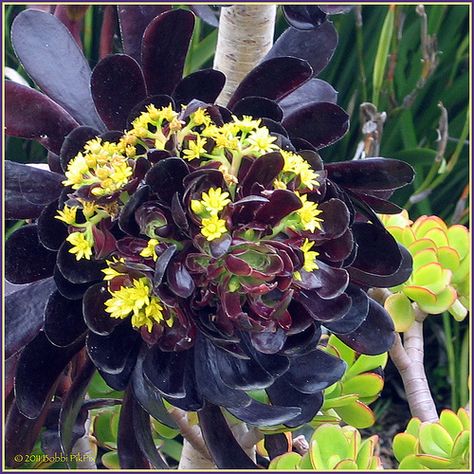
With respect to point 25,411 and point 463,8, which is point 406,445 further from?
point 463,8

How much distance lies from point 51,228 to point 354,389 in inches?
15.2

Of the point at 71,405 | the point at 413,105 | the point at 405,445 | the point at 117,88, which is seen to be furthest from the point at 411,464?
the point at 413,105

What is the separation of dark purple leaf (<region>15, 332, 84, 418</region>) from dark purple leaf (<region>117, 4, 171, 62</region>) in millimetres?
231

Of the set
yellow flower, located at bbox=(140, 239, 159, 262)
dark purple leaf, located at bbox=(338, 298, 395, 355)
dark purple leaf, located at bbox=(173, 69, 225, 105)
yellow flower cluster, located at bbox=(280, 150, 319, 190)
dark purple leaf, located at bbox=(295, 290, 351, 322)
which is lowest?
dark purple leaf, located at bbox=(338, 298, 395, 355)

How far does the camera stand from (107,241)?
455 millimetres

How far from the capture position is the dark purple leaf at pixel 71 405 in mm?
504

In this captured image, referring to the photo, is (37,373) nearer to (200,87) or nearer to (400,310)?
(200,87)

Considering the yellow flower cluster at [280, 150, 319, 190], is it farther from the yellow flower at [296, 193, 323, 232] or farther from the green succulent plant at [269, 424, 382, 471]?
the green succulent plant at [269, 424, 382, 471]

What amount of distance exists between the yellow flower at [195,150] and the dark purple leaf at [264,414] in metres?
0.17

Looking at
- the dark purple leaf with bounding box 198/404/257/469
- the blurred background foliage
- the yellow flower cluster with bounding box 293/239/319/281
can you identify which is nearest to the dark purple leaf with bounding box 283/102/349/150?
the yellow flower cluster with bounding box 293/239/319/281

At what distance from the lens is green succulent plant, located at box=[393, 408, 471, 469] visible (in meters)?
0.64

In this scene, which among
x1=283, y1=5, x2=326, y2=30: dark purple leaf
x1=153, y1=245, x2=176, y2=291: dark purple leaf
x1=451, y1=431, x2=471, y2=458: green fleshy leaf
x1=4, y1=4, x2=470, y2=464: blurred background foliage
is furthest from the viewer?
x1=4, y1=4, x2=470, y2=464: blurred background foliage

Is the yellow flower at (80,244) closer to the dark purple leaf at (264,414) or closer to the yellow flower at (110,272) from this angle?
the yellow flower at (110,272)

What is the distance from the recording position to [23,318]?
1.63 ft
